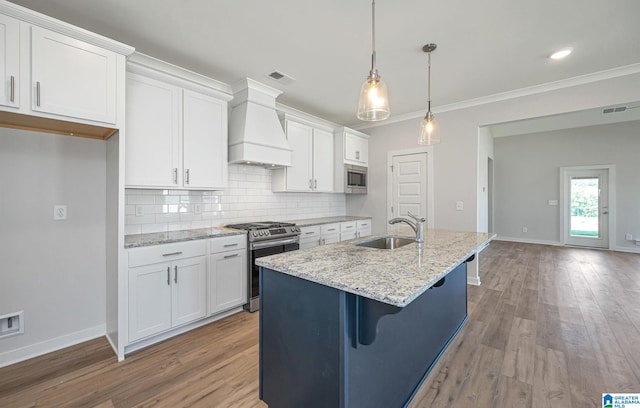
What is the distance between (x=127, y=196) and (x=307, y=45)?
2.25 metres

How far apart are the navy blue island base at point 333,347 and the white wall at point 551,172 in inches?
286

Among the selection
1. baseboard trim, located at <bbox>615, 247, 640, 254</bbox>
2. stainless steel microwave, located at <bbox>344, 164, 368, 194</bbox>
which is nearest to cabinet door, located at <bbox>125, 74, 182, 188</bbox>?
stainless steel microwave, located at <bbox>344, 164, 368, 194</bbox>

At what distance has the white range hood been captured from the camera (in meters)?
3.18

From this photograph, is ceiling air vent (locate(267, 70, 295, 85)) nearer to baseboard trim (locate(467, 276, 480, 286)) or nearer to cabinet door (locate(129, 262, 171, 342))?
cabinet door (locate(129, 262, 171, 342))

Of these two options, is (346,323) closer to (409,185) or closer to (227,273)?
(227,273)

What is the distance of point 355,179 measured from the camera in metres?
4.82

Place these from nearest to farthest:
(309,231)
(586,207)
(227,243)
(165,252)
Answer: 1. (165,252)
2. (227,243)
3. (309,231)
4. (586,207)

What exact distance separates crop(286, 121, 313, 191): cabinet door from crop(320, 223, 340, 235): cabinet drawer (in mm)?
630

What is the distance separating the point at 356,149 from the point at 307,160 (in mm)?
1118

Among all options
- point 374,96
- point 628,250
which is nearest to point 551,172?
point 628,250

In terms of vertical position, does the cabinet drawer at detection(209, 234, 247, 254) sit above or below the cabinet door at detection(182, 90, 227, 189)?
below

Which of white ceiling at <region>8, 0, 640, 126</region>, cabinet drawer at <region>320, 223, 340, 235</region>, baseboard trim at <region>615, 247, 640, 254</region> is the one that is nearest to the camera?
white ceiling at <region>8, 0, 640, 126</region>

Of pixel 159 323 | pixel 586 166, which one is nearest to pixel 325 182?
pixel 159 323

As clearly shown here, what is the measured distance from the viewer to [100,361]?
2.13m
